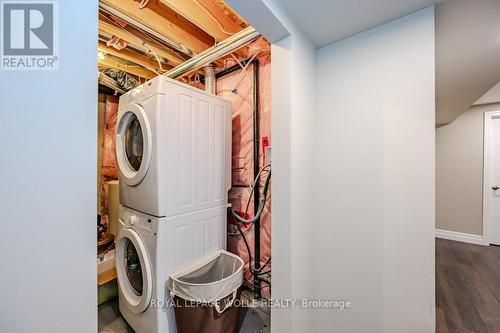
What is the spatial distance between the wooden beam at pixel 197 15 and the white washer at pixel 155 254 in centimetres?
139

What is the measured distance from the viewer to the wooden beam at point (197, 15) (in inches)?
53.5

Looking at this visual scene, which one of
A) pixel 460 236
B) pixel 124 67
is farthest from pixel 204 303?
pixel 460 236

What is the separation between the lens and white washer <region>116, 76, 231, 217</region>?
4.38 feet

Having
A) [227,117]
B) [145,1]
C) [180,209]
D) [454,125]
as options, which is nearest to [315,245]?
[180,209]

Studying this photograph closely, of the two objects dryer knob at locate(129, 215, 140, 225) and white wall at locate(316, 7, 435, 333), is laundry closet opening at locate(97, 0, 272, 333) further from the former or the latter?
white wall at locate(316, 7, 435, 333)

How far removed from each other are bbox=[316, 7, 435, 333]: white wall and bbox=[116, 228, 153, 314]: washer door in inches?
45.9

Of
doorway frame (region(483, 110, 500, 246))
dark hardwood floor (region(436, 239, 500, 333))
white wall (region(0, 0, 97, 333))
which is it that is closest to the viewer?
white wall (region(0, 0, 97, 333))

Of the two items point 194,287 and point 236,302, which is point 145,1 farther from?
point 236,302

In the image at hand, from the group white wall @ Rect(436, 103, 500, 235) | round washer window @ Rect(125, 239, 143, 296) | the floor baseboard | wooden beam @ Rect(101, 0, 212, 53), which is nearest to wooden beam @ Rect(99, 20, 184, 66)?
wooden beam @ Rect(101, 0, 212, 53)

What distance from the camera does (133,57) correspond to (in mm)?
2023

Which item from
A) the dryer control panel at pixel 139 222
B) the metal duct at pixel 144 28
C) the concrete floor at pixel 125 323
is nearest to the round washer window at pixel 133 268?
the dryer control panel at pixel 139 222

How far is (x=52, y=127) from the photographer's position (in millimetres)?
415

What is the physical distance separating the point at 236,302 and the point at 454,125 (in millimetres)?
4390
